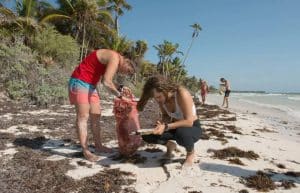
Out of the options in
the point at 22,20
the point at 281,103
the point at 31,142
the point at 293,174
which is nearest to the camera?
the point at 293,174

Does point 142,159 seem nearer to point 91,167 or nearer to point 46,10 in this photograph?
point 91,167

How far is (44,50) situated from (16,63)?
18.8 ft

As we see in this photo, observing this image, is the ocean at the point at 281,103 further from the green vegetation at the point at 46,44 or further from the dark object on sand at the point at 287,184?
the dark object on sand at the point at 287,184

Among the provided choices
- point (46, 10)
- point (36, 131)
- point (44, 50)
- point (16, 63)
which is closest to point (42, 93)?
point (16, 63)

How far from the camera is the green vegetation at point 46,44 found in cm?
1166

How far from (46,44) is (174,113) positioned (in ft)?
49.0

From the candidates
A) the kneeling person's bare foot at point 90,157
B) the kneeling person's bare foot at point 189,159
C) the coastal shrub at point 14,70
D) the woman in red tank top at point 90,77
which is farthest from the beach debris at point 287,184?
the coastal shrub at point 14,70

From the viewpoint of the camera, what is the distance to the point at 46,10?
974 inches

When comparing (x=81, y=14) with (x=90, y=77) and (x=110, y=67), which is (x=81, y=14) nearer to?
(x=90, y=77)

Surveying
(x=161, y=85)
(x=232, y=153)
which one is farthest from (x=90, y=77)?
(x=232, y=153)

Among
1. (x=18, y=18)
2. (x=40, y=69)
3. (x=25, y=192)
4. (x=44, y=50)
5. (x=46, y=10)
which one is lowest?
(x=25, y=192)

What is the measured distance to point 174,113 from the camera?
4379 mm

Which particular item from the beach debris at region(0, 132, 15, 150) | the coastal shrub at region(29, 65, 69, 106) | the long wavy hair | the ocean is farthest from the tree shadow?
the ocean

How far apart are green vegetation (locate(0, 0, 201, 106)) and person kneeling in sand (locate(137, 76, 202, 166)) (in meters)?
0.30
